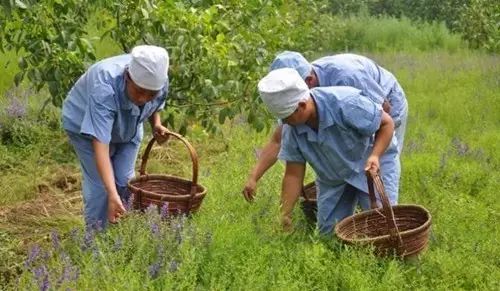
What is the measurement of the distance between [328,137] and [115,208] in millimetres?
1104

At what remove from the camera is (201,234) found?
3396 mm

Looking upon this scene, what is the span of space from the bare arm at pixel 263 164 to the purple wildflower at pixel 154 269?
3.27 ft

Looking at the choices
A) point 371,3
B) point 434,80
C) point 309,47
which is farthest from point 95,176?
point 371,3

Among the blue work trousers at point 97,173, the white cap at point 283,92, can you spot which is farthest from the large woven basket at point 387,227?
the blue work trousers at point 97,173

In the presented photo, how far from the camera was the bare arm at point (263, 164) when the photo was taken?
3.86 metres

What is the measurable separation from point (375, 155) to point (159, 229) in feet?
3.57

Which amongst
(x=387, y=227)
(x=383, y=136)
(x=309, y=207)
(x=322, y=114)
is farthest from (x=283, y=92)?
(x=309, y=207)

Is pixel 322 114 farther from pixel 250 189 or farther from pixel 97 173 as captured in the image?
pixel 97 173

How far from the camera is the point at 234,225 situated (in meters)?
3.67

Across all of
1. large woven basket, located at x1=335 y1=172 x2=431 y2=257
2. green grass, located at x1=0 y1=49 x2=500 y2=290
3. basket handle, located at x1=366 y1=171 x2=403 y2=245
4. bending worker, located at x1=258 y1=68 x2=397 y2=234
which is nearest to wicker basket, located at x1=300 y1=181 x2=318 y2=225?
green grass, located at x1=0 y1=49 x2=500 y2=290

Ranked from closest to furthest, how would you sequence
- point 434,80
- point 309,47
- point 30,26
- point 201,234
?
point 201,234, point 30,26, point 434,80, point 309,47

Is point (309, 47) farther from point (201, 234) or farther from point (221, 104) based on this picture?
point (201, 234)

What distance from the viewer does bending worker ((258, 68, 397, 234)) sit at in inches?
133

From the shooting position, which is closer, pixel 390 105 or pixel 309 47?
pixel 390 105
